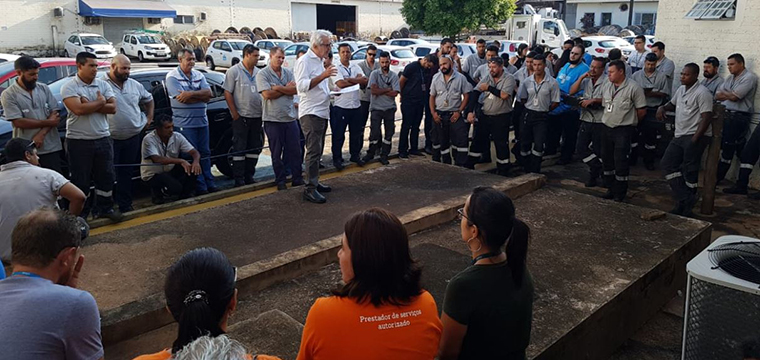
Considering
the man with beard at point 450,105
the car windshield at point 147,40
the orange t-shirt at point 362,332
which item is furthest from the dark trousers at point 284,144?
the car windshield at point 147,40

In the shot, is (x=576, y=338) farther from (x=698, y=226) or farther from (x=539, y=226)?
(x=698, y=226)

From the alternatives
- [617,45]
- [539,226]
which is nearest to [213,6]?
[617,45]

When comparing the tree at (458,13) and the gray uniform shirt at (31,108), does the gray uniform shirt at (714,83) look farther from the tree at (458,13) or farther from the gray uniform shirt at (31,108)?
the tree at (458,13)

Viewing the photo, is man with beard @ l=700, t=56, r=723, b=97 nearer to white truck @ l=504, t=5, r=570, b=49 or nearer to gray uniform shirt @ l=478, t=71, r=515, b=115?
gray uniform shirt @ l=478, t=71, r=515, b=115

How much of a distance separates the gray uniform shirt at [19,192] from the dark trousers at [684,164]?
6887 millimetres

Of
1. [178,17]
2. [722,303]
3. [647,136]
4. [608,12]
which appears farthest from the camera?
[608,12]

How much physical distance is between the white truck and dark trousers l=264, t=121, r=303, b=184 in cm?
2456

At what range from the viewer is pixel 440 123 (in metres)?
9.16

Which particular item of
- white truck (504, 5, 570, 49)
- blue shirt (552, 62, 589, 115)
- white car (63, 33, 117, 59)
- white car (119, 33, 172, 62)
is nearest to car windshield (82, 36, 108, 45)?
white car (63, 33, 117, 59)

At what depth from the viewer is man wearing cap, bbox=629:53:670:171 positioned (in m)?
9.32

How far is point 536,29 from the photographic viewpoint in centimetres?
3047

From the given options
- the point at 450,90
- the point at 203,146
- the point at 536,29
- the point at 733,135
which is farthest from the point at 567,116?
Answer: the point at 536,29

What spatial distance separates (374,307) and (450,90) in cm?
698

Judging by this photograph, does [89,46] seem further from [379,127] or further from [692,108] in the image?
[692,108]
